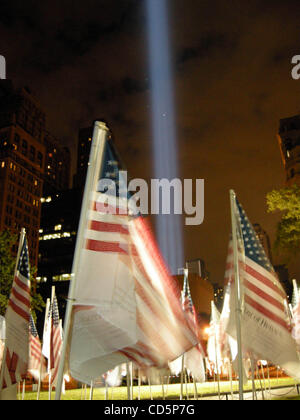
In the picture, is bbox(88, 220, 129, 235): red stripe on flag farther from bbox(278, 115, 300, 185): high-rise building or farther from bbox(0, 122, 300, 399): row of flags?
bbox(278, 115, 300, 185): high-rise building

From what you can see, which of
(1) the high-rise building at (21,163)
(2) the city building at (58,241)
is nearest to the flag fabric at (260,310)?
(1) the high-rise building at (21,163)

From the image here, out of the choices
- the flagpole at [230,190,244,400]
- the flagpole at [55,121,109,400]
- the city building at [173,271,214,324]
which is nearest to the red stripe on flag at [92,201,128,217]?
the flagpole at [55,121,109,400]

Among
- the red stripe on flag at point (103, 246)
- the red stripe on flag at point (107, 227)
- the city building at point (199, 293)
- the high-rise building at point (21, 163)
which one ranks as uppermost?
the high-rise building at point (21, 163)

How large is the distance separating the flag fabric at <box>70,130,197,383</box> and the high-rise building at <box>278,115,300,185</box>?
206 ft

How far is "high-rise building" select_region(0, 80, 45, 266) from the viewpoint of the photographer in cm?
11750

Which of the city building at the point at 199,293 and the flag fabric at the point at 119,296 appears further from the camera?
the city building at the point at 199,293

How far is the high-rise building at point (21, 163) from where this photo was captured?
11750cm

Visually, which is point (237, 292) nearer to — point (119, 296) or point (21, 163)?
point (119, 296)

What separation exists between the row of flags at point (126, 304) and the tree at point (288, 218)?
51.2 ft

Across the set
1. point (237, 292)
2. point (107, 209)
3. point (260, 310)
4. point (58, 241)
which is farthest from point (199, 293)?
point (107, 209)

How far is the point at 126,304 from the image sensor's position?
→ 705 centimetres

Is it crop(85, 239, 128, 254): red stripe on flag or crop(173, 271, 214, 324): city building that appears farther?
crop(173, 271, 214, 324): city building

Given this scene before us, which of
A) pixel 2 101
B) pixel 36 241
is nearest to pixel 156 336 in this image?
pixel 36 241

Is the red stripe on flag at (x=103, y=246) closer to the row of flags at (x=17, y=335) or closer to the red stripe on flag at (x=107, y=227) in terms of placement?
the red stripe on flag at (x=107, y=227)
